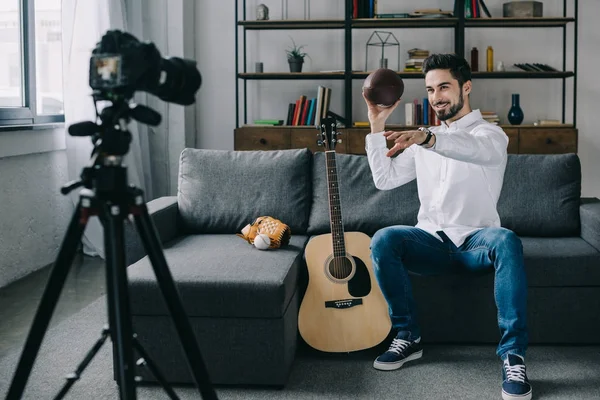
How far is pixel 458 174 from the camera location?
2518 mm

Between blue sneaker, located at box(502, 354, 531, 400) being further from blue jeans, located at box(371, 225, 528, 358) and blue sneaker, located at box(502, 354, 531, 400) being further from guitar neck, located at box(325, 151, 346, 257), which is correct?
guitar neck, located at box(325, 151, 346, 257)

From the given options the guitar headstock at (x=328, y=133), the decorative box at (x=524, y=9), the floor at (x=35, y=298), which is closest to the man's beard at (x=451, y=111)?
the guitar headstock at (x=328, y=133)

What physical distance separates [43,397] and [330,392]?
0.87m

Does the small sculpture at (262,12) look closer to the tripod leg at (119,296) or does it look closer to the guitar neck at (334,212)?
the guitar neck at (334,212)

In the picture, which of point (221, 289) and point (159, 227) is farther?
point (159, 227)

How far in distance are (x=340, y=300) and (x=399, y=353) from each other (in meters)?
0.27

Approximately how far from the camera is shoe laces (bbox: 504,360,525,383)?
6.91 feet

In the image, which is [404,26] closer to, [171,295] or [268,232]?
[268,232]

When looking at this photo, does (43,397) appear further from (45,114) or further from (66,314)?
(45,114)

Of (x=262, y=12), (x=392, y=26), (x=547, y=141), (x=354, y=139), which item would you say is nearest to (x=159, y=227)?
(x=354, y=139)

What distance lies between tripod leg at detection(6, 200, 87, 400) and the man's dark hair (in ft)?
5.45

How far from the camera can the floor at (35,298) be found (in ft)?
9.17

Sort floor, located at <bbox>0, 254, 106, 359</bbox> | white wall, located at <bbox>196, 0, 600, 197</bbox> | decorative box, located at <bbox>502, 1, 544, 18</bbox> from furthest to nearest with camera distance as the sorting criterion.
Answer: white wall, located at <bbox>196, 0, 600, 197</bbox> < decorative box, located at <bbox>502, 1, 544, 18</bbox> < floor, located at <bbox>0, 254, 106, 359</bbox>

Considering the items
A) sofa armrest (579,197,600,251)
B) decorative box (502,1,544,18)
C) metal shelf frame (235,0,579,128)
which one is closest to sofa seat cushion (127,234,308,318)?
sofa armrest (579,197,600,251)
